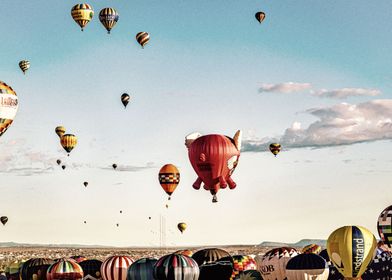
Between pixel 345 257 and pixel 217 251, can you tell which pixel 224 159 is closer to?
pixel 217 251

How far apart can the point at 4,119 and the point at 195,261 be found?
1489 centimetres

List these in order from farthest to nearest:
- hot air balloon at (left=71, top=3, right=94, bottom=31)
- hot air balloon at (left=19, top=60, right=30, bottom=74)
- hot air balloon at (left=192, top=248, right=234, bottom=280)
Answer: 1. hot air balloon at (left=19, top=60, right=30, bottom=74)
2. hot air balloon at (left=71, top=3, right=94, bottom=31)
3. hot air balloon at (left=192, top=248, right=234, bottom=280)

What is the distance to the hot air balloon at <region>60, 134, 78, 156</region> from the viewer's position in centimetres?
7345

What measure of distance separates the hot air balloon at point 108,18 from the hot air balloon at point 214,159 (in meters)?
21.3

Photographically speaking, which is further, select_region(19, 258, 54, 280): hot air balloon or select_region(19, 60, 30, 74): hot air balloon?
select_region(19, 60, 30, 74): hot air balloon

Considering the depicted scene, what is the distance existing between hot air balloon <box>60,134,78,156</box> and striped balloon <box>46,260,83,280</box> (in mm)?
30607

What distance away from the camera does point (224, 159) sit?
151 ft

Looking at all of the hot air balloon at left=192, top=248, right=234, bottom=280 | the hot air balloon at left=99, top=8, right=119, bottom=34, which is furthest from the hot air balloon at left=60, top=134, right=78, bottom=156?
the hot air balloon at left=192, top=248, right=234, bottom=280

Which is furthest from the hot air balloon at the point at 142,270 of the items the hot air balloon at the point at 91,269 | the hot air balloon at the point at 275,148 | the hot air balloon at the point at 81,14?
the hot air balloon at the point at 275,148

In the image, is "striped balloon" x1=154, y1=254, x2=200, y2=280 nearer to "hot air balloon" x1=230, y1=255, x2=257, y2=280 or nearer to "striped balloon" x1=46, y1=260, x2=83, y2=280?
"hot air balloon" x1=230, y1=255, x2=257, y2=280

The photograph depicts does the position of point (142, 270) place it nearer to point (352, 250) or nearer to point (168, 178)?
point (352, 250)

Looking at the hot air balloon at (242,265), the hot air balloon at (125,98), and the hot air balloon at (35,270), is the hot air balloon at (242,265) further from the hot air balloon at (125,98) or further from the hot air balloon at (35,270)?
the hot air balloon at (125,98)

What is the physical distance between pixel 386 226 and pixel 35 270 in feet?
67.5

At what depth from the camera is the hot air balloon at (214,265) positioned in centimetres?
4100
